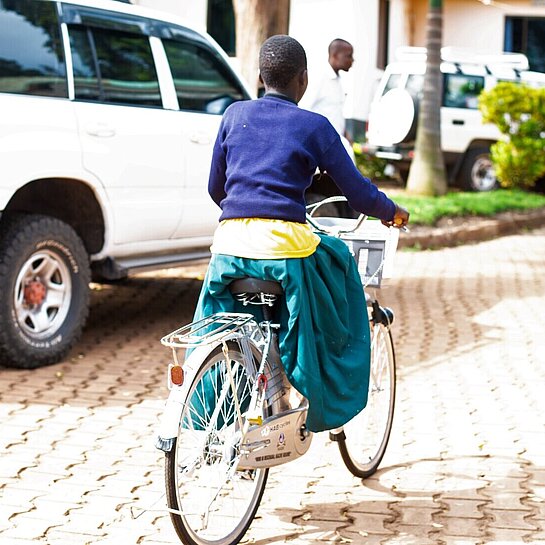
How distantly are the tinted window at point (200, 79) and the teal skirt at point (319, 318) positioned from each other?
4.00 metres

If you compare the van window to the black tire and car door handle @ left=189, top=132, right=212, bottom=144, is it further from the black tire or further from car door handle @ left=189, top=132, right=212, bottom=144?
the black tire

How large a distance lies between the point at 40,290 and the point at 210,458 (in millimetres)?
3255

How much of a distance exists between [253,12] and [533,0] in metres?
14.8

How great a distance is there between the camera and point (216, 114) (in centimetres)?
Answer: 829

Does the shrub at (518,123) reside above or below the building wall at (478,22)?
below

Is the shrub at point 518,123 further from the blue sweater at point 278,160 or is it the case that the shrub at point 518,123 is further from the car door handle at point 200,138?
the blue sweater at point 278,160

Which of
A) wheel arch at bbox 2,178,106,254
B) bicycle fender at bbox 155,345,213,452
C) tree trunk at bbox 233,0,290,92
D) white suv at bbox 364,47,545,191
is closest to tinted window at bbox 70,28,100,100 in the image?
wheel arch at bbox 2,178,106,254

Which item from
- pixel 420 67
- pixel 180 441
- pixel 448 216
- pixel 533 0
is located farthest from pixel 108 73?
pixel 533 0

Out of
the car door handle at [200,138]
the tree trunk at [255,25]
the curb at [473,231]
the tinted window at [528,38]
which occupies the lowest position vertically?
the curb at [473,231]

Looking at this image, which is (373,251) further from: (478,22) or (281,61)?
(478,22)

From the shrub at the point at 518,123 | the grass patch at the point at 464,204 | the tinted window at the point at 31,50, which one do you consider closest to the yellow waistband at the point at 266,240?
the tinted window at the point at 31,50

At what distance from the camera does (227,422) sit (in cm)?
406

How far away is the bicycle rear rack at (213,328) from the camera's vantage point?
3.79m

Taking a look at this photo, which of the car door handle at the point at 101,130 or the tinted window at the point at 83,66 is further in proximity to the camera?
the tinted window at the point at 83,66
